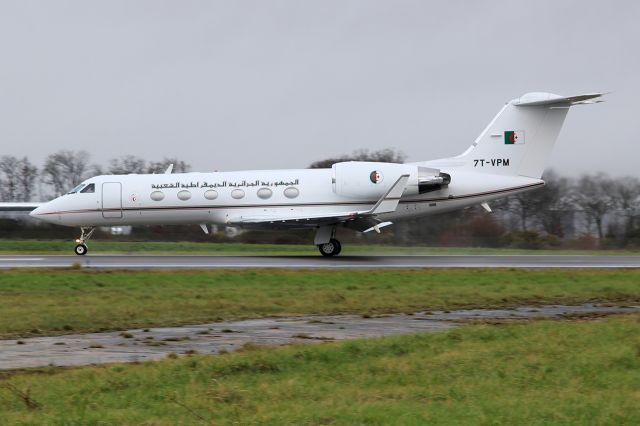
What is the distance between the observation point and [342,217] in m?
30.6

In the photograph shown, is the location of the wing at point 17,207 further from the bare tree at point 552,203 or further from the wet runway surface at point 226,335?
the wet runway surface at point 226,335

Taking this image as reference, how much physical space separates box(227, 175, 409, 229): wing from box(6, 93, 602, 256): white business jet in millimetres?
41

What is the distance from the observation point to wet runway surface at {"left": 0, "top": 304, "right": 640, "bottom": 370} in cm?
1095

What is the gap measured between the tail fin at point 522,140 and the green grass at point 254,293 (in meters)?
8.20

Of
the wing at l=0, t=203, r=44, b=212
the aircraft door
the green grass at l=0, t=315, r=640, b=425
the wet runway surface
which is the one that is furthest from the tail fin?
the wing at l=0, t=203, r=44, b=212

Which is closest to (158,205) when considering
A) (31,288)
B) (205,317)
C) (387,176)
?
(387,176)

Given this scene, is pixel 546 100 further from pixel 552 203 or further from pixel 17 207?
pixel 17 207

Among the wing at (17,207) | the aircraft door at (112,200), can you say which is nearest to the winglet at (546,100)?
the aircraft door at (112,200)

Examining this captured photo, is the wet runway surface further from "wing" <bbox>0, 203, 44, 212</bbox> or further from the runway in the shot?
"wing" <bbox>0, 203, 44, 212</bbox>

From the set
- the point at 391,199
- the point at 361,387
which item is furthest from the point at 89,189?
the point at 361,387

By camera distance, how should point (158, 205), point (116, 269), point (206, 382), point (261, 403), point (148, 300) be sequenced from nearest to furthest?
1. point (261, 403)
2. point (206, 382)
3. point (148, 300)
4. point (116, 269)
5. point (158, 205)

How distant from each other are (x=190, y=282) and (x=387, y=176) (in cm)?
1226

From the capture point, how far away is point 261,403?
8.06 meters

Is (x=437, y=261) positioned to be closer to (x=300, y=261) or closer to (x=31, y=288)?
(x=300, y=261)
